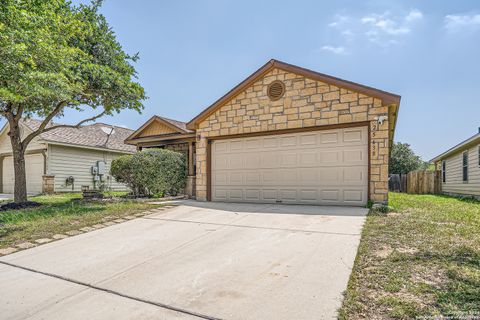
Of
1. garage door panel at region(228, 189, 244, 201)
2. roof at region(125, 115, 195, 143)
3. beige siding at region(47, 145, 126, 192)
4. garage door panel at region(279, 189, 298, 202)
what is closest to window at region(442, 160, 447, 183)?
garage door panel at region(279, 189, 298, 202)

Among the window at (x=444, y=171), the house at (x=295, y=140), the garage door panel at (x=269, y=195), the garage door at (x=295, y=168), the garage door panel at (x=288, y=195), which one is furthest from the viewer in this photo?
the window at (x=444, y=171)

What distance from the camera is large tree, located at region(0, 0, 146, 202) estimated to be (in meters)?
6.12

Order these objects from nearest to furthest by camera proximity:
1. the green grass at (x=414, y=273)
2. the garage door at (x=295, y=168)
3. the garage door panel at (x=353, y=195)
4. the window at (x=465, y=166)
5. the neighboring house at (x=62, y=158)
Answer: the green grass at (x=414, y=273), the garage door panel at (x=353, y=195), the garage door at (x=295, y=168), the window at (x=465, y=166), the neighboring house at (x=62, y=158)

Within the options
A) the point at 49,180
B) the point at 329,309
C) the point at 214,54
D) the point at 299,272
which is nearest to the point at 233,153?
the point at 214,54

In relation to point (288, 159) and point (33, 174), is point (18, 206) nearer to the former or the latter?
point (288, 159)

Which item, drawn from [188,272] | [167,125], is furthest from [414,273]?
[167,125]

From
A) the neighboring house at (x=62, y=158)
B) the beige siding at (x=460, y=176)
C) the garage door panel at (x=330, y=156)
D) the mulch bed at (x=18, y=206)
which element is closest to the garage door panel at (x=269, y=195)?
the garage door panel at (x=330, y=156)

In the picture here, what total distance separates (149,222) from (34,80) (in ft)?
13.4

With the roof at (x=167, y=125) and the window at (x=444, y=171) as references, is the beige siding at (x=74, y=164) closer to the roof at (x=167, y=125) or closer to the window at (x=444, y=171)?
the roof at (x=167, y=125)

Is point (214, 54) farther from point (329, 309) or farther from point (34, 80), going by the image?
point (329, 309)

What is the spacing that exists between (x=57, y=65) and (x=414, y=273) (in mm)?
8369

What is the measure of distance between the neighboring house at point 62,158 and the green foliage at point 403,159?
2377 cm

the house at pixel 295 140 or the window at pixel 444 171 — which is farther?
the window at pixel 444 171

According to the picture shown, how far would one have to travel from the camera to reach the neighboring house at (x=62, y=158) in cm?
1570
